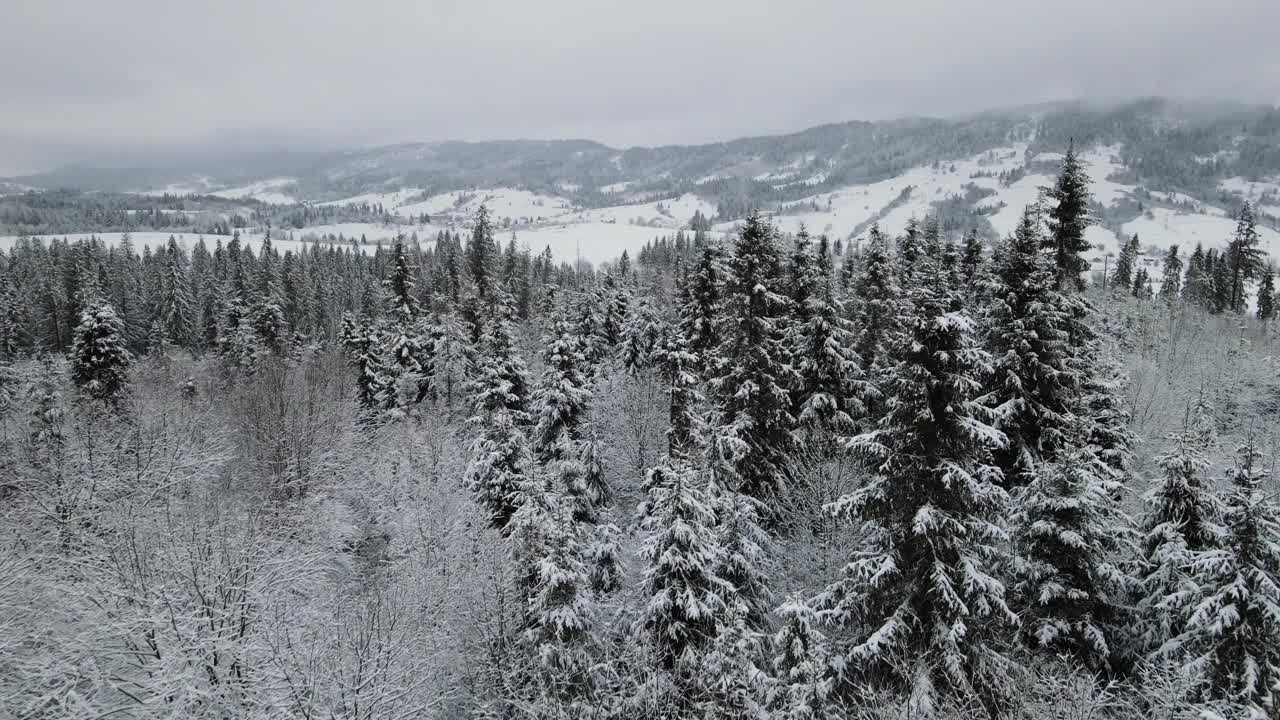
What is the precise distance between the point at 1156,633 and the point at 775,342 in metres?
12.9

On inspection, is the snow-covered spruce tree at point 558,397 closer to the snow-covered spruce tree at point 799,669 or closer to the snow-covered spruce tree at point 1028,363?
the snow-covered spruce tree at point 799,669

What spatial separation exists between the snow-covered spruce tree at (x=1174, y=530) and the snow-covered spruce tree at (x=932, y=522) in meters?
3.75

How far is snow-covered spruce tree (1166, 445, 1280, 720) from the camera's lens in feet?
41.0

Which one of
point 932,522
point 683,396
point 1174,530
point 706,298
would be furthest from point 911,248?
point 932,522

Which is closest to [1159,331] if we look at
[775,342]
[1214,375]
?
[1214,375]

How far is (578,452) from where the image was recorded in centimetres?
2658

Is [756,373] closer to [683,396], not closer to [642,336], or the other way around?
[683,396]

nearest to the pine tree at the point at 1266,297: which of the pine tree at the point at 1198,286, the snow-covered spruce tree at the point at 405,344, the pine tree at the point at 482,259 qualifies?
the pine tree at the point at 1198,286

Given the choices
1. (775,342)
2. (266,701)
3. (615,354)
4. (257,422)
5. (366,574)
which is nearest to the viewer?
(266,701)

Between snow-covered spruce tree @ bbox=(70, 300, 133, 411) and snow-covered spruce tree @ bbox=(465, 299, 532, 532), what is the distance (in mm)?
23762

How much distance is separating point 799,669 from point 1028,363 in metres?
10.8

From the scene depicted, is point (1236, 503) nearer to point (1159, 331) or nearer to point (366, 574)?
point (366, 574)

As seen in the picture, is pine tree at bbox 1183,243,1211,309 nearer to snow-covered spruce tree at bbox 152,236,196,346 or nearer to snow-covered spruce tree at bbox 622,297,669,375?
snow-covered spruce tree at bbox 622,297,669,375

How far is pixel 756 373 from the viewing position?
22328 millimetres
